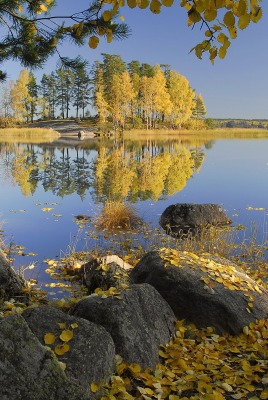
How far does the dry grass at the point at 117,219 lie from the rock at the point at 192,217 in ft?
2.86

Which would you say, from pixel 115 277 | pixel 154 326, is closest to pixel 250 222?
pixel 115 277

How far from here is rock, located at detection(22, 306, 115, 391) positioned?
337 cm

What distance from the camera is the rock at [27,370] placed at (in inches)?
99.0

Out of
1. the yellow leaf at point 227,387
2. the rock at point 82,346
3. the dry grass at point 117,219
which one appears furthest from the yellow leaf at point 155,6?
the dry grass at point 117,219

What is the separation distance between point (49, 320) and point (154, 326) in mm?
1276

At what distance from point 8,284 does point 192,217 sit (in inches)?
280

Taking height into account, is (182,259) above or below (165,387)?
above

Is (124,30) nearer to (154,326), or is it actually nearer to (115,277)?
(115,277)

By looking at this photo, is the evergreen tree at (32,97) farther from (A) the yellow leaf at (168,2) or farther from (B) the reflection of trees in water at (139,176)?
(A) the yellow leaf at (168,2)

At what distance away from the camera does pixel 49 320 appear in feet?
12.2

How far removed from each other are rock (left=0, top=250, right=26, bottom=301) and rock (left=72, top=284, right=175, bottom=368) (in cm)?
148

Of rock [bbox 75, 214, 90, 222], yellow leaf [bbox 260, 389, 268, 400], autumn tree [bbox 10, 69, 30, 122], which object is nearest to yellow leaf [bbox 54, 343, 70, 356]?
yellow leaf [bbox 260, 389, 268, 400]

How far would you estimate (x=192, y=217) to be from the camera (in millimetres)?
11867

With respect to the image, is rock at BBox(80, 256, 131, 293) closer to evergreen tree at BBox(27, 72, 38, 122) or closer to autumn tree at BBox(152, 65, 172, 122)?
autumn tree at BBox(152, 65, 172, 122)
